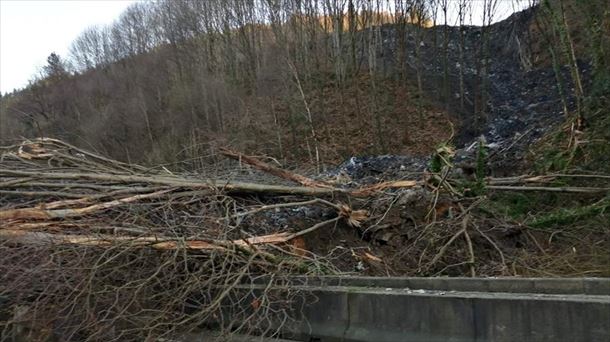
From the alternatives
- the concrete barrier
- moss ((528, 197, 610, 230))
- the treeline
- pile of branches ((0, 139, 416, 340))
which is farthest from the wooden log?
the treeline

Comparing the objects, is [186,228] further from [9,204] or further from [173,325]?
[9,204]

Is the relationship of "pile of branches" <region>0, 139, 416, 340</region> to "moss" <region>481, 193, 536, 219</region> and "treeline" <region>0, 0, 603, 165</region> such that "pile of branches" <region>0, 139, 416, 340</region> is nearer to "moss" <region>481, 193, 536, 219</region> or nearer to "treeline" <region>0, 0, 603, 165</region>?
"moss" <region>481, 193, 536, 219</region>

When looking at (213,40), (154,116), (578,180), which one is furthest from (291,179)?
(213,40)

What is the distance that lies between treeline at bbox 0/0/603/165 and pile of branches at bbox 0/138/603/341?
1589 centimetres

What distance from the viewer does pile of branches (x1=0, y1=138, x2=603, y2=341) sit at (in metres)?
4.66

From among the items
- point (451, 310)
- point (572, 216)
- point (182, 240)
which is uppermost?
point (182, 240)

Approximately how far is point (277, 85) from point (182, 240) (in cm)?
2893

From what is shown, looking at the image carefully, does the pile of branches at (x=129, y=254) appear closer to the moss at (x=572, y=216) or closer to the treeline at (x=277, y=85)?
the moss at (x=572, y=216)

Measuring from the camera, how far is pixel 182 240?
5.17 metres

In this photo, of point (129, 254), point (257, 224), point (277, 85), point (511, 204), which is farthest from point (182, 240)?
point (277, 85)

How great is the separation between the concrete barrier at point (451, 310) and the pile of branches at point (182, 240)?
33cm

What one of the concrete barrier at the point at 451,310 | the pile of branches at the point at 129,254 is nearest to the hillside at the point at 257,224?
the pile of branches at the point at 129,254

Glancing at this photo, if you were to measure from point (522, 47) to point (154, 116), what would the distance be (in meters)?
22.2

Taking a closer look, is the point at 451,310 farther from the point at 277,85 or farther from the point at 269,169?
the point at 277,85
